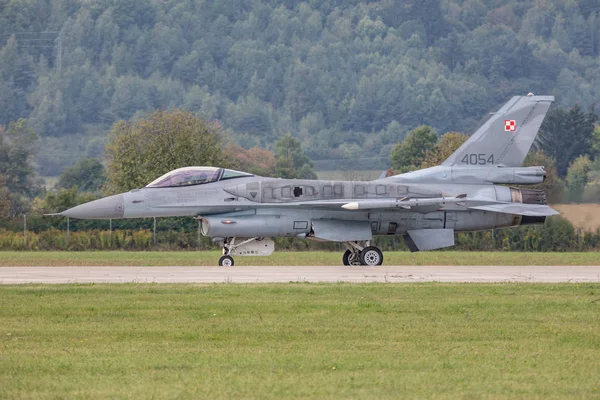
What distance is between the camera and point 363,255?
26.5 m

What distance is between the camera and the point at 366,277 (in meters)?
21.7

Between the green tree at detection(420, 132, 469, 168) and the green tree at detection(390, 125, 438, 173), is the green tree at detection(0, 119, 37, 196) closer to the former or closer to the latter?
the green tree at detection(390, 125, 438, 173)

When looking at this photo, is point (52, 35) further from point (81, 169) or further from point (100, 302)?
point (100, 302)

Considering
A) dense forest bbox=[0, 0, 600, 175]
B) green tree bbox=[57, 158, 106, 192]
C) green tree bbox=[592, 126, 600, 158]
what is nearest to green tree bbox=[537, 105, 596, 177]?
green tree bbox=[592, 126, 600, 158]

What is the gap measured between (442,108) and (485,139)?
138925 millimetres

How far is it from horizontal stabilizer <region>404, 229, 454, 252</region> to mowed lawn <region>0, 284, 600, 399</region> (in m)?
8.02

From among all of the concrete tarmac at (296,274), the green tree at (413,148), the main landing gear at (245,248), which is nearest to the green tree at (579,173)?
the green tree at (413,148)

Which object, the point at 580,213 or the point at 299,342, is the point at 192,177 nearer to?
the point at 580,213

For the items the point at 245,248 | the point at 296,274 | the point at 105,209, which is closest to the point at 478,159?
the point at 245,248

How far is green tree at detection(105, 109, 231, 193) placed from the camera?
47188 millimetres

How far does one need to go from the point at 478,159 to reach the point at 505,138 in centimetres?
80

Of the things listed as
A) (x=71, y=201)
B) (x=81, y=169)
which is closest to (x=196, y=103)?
(x=81, y=169)

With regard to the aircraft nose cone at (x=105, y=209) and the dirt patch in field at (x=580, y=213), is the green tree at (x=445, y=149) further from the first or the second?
the aircraft nose cone at (x=105, y=209)

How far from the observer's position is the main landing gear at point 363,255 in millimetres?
26516
